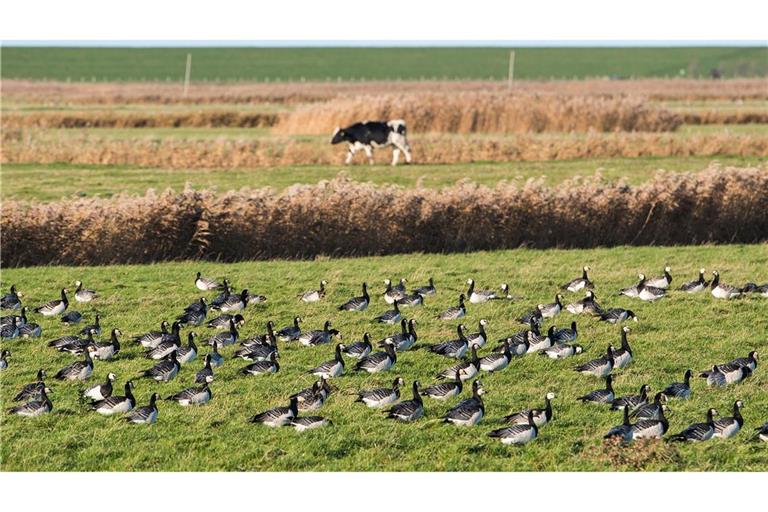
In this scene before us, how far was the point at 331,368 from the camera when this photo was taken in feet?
63.4

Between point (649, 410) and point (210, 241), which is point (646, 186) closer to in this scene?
point (210, 241)

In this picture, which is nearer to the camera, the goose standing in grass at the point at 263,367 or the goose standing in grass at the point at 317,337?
the goose standing in grass at the point at 263,367

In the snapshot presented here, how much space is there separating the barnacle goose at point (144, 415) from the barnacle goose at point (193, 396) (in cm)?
67

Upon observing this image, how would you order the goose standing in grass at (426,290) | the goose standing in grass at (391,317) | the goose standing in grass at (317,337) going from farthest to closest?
the goose standing in grass at (426,290) → the goose standing in grass at (391,317) → the goose standing in grass at (317,337)

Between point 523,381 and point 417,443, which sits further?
point 523,381

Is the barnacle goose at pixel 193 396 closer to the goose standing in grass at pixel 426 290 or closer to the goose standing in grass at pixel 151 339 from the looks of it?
→ the goose standing in grass at pixel 151 339

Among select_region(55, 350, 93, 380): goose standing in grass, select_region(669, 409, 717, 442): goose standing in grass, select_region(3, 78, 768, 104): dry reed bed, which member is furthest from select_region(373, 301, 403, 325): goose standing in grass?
select_region(3, 78, 768, 104): dry reed bed

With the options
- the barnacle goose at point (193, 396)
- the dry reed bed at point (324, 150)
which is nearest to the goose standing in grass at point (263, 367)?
the barnacle goose at point (193, 396)

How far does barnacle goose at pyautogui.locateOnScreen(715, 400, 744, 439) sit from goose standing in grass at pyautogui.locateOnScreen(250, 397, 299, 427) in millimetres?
6430

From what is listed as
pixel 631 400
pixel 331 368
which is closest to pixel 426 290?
pixel 331 368

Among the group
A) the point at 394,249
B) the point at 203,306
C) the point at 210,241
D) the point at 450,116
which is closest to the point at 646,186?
the point at 394,249

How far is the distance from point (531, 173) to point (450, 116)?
1982cm

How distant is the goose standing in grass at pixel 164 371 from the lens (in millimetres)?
19312

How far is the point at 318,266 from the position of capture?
29578mm
